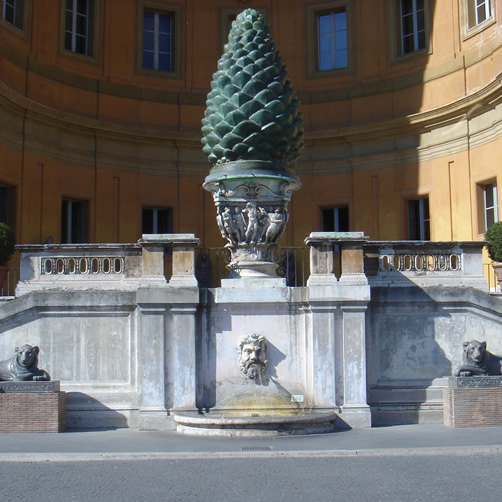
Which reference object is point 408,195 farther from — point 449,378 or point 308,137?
point 449,378

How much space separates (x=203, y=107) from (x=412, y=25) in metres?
6.46

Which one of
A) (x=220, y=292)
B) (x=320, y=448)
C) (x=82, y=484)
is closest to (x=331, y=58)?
(x=220, y=292)

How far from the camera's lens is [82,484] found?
28.1ft

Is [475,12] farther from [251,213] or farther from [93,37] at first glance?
[251,213]

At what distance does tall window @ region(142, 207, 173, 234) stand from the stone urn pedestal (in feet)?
35.1

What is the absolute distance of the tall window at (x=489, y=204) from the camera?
2092 cm

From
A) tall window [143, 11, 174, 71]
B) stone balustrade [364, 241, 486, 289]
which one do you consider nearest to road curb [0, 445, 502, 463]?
stone balustrade [364, 241, 486, 289]

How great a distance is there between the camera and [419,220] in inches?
904

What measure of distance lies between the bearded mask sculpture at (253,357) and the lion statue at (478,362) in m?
3.02

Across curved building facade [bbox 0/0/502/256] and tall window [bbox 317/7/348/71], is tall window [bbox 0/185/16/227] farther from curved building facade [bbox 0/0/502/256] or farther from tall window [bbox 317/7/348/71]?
tall window [bbox 317/7/348/71]

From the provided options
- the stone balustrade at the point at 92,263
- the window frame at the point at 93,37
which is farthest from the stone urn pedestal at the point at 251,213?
the window frame at the point at 93,37

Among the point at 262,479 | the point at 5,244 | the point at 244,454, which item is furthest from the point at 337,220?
the point at 262,479

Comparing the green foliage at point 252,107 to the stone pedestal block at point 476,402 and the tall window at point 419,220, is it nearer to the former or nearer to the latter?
the stone pedestal block at point 476,402

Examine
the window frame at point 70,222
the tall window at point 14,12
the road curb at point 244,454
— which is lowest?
the road curb at point 244,454
